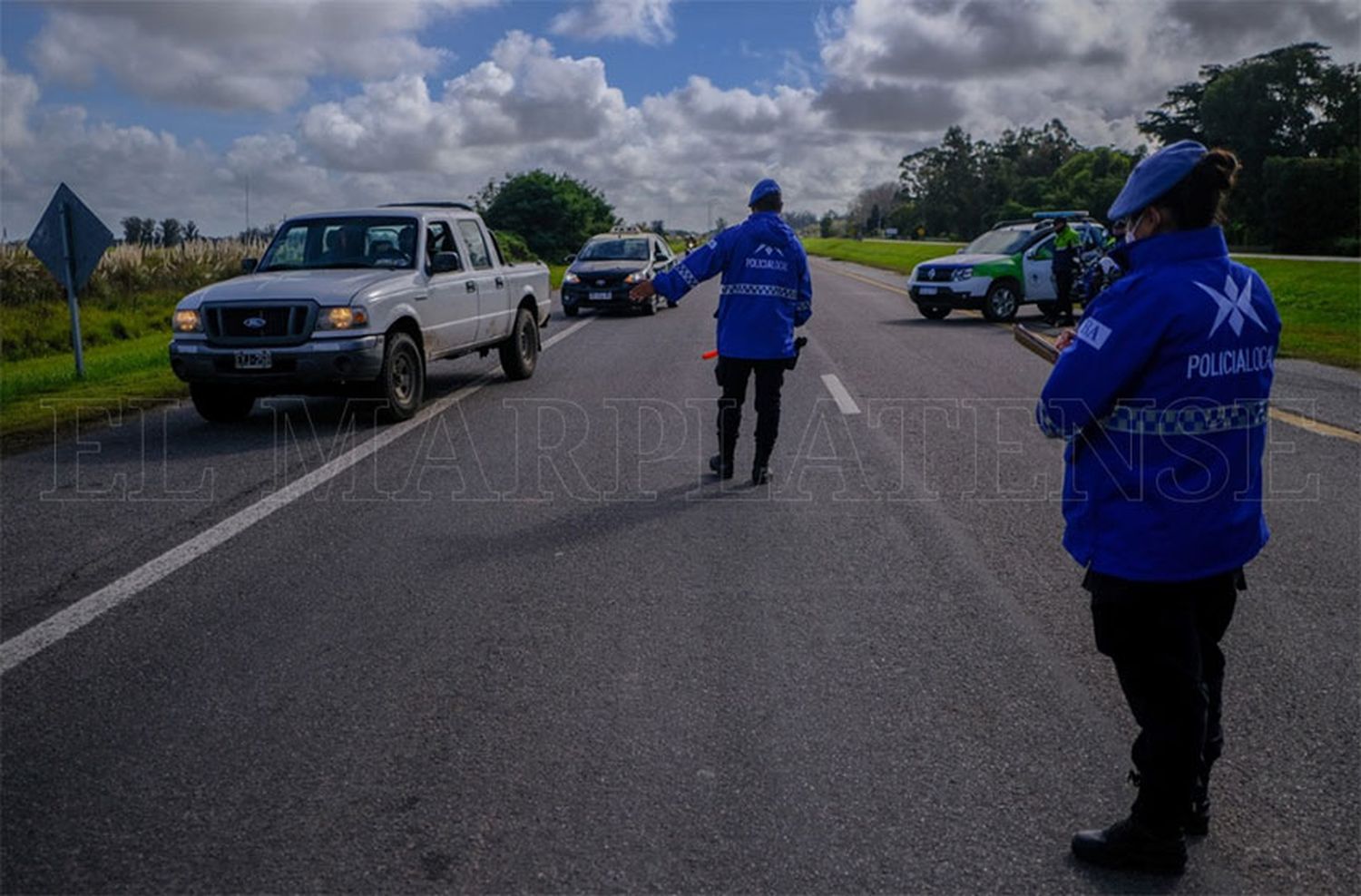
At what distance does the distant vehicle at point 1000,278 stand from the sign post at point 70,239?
13.9 meters

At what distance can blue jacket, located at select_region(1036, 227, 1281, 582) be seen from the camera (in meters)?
2.95

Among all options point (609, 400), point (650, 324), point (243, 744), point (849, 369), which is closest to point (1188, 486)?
point (243, 744)

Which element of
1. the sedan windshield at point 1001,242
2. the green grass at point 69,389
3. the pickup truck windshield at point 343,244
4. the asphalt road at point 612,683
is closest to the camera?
the asphalt road at point 612,683

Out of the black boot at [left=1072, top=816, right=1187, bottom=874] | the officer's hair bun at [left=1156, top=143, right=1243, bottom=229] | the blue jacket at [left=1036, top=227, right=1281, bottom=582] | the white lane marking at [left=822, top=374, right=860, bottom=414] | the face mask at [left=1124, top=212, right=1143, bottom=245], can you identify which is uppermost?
the officer's hair bun at [left=1156, top=143, right=1243, bottom=229]

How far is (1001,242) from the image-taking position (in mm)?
23062

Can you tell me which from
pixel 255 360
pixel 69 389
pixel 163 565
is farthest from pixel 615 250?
pixel 163 565

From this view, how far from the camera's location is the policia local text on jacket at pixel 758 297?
24.9 ft

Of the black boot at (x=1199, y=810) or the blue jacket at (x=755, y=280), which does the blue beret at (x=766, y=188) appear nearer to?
the blue jacket at (x=755, y=280)

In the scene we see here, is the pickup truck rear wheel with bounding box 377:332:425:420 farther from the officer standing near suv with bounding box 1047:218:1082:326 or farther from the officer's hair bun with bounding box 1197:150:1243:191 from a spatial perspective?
the officer standing near suv with bounding box 1047:218:1082:326

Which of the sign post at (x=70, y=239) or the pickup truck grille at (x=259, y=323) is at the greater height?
the sign post at (x=70, y=239)

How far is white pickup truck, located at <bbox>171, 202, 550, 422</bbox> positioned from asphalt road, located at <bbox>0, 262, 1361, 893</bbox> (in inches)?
59.2

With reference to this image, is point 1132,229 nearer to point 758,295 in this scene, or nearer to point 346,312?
point 758,295

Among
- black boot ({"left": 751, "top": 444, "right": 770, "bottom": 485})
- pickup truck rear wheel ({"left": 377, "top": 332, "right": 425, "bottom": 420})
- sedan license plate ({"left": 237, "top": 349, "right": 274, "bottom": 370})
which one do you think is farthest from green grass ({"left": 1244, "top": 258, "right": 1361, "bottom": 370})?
sedan license plate ({"left": 237, "top": 349, "right": 274, "bottom": 370})

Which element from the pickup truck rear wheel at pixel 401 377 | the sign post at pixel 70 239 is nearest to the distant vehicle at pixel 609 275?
the sign post at pixel 70 239
